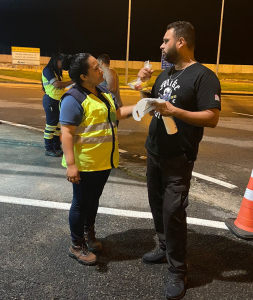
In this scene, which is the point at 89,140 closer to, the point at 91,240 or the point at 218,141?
the point at 91,240

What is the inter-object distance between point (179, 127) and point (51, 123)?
4.07m

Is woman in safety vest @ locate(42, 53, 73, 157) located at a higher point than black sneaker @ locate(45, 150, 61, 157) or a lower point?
higher

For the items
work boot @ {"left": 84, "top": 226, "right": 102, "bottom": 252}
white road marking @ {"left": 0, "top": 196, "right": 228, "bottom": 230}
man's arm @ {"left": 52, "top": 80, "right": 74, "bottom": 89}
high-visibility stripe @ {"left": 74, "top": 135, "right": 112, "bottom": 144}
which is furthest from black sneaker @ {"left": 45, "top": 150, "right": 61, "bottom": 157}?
high-visibility stripe @ {"left": 74, "top": 135, "right": 112, "bottom": 144}

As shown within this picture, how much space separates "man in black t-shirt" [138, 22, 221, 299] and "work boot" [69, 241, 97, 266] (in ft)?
2.38

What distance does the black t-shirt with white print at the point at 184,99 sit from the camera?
7.22 feet

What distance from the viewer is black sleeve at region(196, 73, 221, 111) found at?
218 centimetres

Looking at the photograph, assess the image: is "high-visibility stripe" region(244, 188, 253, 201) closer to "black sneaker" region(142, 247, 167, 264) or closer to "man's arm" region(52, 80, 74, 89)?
"black sneaker" region(142, 247, 167, 264)

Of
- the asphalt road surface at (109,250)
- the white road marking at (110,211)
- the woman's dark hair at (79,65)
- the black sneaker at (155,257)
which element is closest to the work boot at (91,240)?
the asphalt road surface at (109,250)

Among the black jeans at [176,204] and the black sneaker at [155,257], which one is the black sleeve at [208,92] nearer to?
the black jeans at [176,204]

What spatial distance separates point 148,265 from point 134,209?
1.08 meters

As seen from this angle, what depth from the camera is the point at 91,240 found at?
Answer: 301 cm

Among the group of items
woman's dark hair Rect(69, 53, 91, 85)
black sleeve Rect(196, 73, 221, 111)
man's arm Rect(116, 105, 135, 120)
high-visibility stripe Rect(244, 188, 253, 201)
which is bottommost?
high-visibility stripe Rect(244, 188, 253, 201)

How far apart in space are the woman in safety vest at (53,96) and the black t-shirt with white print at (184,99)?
341 centimetres

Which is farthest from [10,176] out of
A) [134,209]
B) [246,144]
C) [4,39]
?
[4,39]
